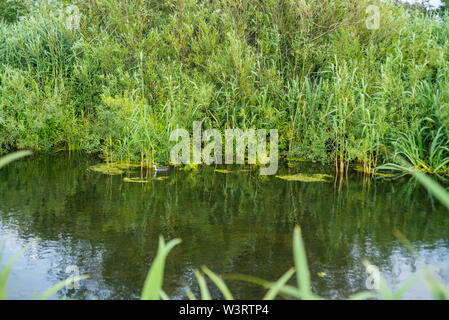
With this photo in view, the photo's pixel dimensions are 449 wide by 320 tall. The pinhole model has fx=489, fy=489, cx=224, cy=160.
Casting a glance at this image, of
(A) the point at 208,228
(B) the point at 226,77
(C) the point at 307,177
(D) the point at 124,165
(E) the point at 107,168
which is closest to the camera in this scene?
(A) the point at 208,228

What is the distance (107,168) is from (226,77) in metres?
2.62

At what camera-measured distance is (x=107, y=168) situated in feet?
24.9

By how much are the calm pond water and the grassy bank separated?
0.93 metres

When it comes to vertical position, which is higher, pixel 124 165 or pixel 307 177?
pixel 124 165

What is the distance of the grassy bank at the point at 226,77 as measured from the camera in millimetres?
7656

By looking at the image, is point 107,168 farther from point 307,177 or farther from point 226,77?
point 307,177

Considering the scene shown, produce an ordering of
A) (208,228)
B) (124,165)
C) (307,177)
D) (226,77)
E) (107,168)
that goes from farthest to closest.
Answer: (226,77)
(124,165)
(107,168)
(307,177)
(208,228)

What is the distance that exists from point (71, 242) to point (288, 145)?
5.04 m

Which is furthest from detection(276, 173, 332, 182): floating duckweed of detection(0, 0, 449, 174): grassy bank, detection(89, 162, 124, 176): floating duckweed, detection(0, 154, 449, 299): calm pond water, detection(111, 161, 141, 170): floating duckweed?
detection(89, 162, 124, 176): floating duckweed

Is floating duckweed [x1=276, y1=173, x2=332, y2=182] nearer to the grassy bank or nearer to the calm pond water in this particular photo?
the calm pond water

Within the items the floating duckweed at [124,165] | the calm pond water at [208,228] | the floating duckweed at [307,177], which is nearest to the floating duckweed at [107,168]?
the floating duckweed at [124,165]

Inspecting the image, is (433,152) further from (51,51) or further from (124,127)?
(51,51)

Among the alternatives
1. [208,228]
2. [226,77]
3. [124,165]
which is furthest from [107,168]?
[208,228]

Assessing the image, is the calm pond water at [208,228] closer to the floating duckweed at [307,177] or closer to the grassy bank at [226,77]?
the floating duckweed at [307,177]
